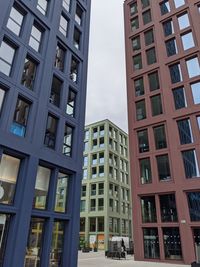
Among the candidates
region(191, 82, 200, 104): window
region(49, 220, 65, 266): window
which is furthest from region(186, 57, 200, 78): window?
region(49, 220, 65, 266): window

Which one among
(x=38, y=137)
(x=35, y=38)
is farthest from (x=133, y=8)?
(x=38, y=137)

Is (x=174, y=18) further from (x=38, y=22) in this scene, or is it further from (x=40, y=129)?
(x=40, y=129)

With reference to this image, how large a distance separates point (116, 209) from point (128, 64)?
34311 millimetres

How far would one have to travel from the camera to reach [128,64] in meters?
37.6

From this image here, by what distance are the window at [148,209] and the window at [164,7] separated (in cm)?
2734

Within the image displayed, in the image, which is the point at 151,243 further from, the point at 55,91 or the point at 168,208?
the point at 55,91

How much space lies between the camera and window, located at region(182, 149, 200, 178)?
26297 mm

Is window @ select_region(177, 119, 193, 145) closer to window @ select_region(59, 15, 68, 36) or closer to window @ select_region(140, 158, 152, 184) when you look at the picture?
window @ select_region(140, 158, 152, 184)

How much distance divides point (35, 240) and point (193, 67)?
→ 27.4 meters

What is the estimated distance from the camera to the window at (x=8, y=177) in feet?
41.5

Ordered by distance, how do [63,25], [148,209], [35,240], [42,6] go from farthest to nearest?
[148,209]
[63,25]
[42,6]
[35,240]

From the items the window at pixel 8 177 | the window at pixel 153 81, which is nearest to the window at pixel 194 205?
the window at pixel 153 81

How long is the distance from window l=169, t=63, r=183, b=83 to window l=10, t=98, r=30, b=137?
2243cm

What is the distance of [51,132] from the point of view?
53.8 ft
